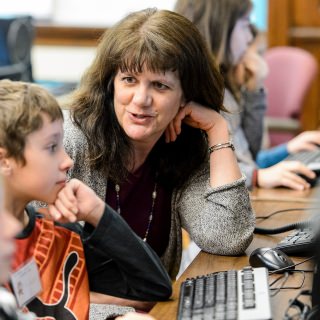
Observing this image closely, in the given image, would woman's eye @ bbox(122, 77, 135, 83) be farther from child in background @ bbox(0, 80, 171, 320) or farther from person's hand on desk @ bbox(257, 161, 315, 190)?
person's hand on desk @ bbox(257, 161, 315, 190)

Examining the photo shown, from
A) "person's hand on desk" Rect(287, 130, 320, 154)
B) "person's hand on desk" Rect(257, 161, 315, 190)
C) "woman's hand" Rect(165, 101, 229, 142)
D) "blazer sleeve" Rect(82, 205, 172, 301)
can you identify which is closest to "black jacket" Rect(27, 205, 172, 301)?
"blazer sleeve" Rect(82, 205, 172, 301)

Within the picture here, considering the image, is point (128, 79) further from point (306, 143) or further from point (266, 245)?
point (306, 143)

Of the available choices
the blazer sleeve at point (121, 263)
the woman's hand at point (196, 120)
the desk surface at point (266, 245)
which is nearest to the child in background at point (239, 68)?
the desk surface at point (266, 245)

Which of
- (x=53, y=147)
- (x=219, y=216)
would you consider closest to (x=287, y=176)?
(x=219, y=216)

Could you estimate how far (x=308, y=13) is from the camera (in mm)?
5777

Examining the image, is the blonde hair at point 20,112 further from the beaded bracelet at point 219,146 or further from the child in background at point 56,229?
the beaded bracelet at point 219,146

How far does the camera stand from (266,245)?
2.27 meters

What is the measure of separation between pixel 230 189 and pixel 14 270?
2.53 feet

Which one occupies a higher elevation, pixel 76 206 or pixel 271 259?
pixel 76 206

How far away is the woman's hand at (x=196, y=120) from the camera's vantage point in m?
2.29

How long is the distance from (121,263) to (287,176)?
3.93 feet

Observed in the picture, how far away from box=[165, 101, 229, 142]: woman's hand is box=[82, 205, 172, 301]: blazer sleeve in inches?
19.9

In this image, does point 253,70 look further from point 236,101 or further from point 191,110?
point 191,110

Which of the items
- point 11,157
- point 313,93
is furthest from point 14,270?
point 313,93
